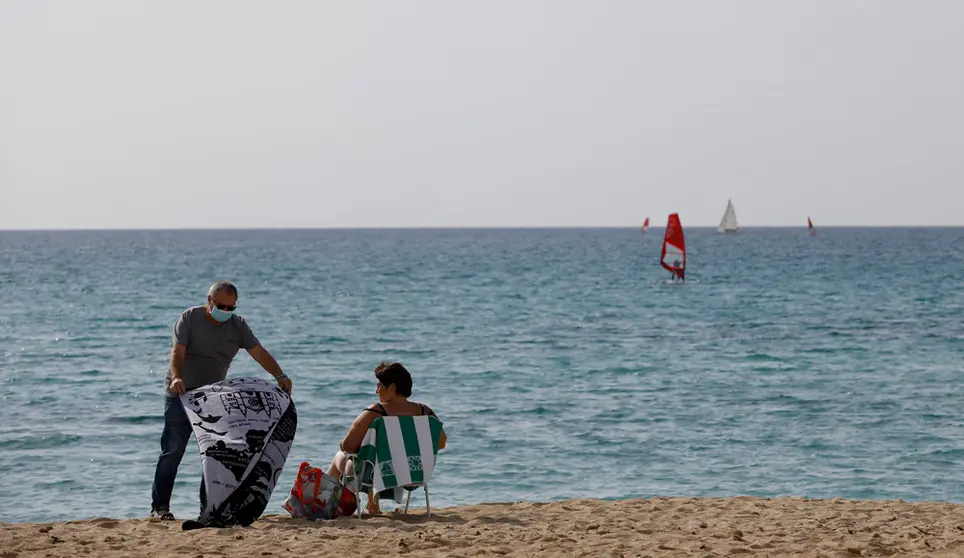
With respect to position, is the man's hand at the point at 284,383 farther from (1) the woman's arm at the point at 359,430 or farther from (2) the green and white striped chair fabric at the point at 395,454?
(2) the green and white striped chair fabric at the point at 395,454

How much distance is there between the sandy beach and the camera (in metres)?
6.71

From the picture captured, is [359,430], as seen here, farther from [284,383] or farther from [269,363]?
[269,363]

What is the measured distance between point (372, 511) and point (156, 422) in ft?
29.2

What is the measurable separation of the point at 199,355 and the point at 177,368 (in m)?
0.17

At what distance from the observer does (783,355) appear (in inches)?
978

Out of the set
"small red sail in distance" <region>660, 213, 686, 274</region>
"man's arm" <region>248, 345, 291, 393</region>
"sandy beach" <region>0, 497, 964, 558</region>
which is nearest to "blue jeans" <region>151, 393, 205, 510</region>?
"sandy beach" <region>0, 497, 964, 558</region>

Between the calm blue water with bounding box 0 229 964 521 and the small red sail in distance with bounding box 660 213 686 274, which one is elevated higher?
the small red sail in distance with bounding box 660 213 686 274

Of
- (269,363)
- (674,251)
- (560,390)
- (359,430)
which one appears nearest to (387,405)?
(359,430)

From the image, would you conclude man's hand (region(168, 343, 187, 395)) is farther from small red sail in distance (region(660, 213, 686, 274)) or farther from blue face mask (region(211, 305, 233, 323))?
small red sail in distance (region(660, 213, 686, 274))

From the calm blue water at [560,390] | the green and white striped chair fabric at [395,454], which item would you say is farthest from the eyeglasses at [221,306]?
the calm blue water at [560,390]

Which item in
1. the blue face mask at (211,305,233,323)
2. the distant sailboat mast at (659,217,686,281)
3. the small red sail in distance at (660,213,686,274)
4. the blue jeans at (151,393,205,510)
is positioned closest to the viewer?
the blue face mask at (211,305,233,323)

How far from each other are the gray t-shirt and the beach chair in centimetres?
104

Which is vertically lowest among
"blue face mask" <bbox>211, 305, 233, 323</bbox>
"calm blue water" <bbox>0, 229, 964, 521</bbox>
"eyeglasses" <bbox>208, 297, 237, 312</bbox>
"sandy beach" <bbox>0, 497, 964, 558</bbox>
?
"calm blue water" <bbox>0, 229, 964, 521</bbox>

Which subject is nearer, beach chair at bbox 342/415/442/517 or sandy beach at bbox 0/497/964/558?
sandy beach at bbox 0/497/964/558
